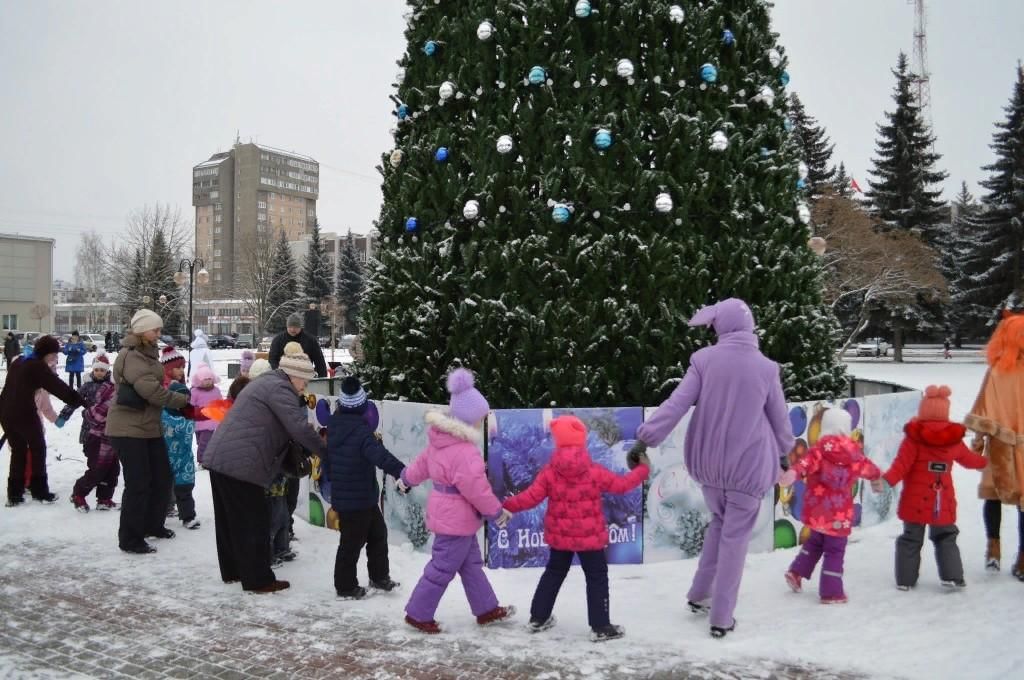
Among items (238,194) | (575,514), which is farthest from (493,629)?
(238,194)

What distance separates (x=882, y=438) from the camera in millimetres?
7605

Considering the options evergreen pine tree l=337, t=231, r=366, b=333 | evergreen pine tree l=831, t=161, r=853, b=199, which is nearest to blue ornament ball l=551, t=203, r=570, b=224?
evergreen pine tree l=831, t=161, r=853, b=199

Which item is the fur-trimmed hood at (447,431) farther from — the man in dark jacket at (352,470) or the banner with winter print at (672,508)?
the banner with winter print at (672,508)

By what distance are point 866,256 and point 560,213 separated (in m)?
31.9

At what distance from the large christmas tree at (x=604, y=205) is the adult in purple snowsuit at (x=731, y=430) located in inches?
77.1

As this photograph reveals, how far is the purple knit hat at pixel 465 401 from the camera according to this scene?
512 cm

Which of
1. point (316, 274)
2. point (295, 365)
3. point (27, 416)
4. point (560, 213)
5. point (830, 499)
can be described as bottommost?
point (830, 499)

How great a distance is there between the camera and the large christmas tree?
278 inches

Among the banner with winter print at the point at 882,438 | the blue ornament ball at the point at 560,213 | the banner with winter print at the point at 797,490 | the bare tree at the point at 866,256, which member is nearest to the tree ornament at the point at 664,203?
the blue ornament ball at the point at 560,213

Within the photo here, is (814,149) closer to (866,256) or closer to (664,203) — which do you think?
(866,256)

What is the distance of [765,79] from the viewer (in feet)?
25.0

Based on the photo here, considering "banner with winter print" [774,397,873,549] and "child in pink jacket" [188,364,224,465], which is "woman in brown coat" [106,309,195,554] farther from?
"banner with winter print" [774,397,873,549]

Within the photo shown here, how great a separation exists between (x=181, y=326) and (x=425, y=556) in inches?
2351

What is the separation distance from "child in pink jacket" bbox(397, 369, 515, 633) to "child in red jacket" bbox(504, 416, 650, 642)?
0.26 meters
